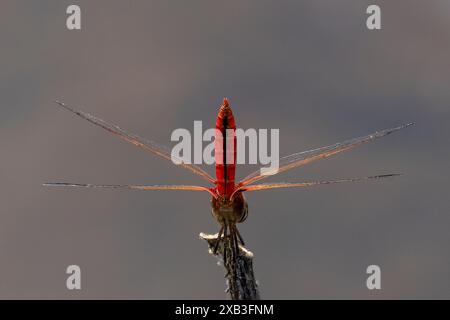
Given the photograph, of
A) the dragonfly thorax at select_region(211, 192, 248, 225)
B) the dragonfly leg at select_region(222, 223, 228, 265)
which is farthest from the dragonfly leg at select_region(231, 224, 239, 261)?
the dragonfly thorax at select_region(211, 192, 248, 225)

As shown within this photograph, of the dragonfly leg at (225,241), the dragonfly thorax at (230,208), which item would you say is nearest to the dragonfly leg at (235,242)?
the dragonfly leg at (225,241)

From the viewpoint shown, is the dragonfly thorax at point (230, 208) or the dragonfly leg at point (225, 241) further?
the dragonfly leg at point (225, 241)

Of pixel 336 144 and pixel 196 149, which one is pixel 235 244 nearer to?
pixel 196 149

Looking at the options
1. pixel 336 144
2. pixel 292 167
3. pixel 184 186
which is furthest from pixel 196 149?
pixel 336 144

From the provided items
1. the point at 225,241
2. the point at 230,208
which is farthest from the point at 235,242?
the point at 230,208

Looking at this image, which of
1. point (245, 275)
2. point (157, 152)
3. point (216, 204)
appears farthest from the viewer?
point (245, 275)

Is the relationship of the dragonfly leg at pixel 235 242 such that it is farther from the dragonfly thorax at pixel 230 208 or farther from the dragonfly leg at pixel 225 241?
the dragonfly thorax at pixel 230 208

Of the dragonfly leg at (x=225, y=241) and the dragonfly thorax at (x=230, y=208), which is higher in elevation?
the dragonfly thorax at (x=230, y=208)

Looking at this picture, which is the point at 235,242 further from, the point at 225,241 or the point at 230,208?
the point at 230,208

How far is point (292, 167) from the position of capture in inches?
342

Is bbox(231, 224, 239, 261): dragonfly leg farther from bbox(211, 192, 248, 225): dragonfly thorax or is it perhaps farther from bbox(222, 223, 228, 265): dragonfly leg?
bbox(211, 192, 248, 225): dragonfly thorax
